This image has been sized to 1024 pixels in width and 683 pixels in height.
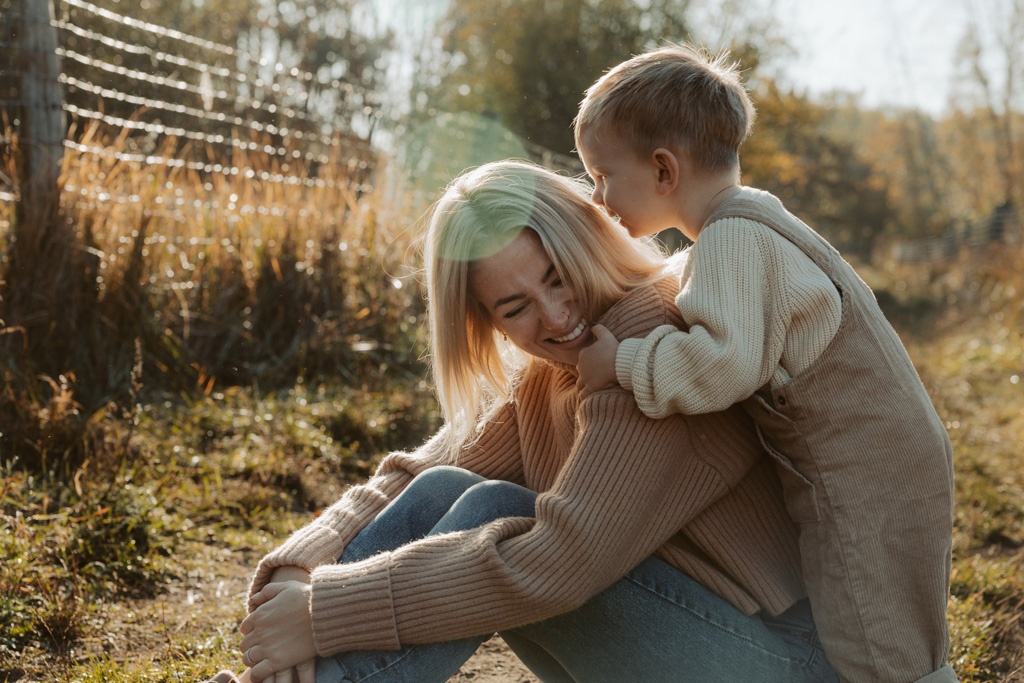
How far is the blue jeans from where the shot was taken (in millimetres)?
1612

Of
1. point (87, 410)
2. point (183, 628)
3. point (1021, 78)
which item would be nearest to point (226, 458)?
point (87, 410)

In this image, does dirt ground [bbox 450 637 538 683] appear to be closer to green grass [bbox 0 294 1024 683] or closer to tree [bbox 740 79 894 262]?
green grass [bbox 0 294 1024 683]

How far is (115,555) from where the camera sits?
2.84 meters

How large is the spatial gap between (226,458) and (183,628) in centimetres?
113

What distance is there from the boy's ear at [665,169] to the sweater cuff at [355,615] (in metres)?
0.89

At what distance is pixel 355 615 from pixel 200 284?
10.6ft

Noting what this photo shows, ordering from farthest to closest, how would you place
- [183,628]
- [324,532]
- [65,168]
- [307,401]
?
1. [307,401]
2. [65,168]
3. [183,628]
4. [324,532]

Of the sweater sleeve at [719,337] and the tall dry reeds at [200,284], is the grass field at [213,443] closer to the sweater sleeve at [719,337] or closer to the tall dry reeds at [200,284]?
the tall dry reeds at [200,284]

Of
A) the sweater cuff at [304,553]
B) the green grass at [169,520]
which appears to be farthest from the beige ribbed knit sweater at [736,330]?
the green grass at [169,520]

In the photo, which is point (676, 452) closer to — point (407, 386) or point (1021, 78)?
point (407, 386)

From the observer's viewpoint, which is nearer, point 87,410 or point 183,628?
point 183,628

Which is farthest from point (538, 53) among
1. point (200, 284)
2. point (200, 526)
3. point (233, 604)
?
point (233, 604)

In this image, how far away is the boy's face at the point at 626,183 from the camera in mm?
1921

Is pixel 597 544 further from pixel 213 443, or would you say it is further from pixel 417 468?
pixel 213 443
